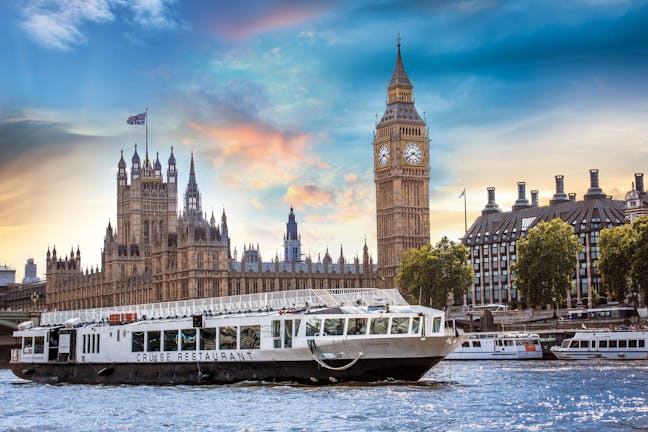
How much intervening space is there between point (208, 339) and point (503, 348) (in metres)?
37.5

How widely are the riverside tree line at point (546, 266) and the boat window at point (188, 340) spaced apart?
2858 cm

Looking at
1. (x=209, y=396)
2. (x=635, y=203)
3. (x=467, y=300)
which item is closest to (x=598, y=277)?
(x=635, y=203)

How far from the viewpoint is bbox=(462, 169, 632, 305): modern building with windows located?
463 ft

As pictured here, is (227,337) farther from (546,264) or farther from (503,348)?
(546,264)

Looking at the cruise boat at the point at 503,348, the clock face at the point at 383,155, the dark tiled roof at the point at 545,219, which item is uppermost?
the clock face at the point at 383,155

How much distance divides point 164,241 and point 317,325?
359 ft

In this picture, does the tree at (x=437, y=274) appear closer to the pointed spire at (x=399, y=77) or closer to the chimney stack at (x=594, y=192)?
the chimney stack at (x=594, y=192)

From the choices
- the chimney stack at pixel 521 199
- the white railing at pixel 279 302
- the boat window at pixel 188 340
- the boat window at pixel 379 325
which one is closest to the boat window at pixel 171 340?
the boat window at pixel 188 340

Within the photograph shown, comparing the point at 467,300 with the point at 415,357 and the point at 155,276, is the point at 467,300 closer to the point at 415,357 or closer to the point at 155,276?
the point at 155,276

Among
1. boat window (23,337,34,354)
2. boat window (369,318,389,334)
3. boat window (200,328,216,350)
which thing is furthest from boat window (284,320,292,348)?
boat window (23,337,34,354)

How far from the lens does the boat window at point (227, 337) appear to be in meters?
62.8

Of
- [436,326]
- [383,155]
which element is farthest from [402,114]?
[436,326]

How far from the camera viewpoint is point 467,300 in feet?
529

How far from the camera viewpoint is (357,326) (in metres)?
58.6
